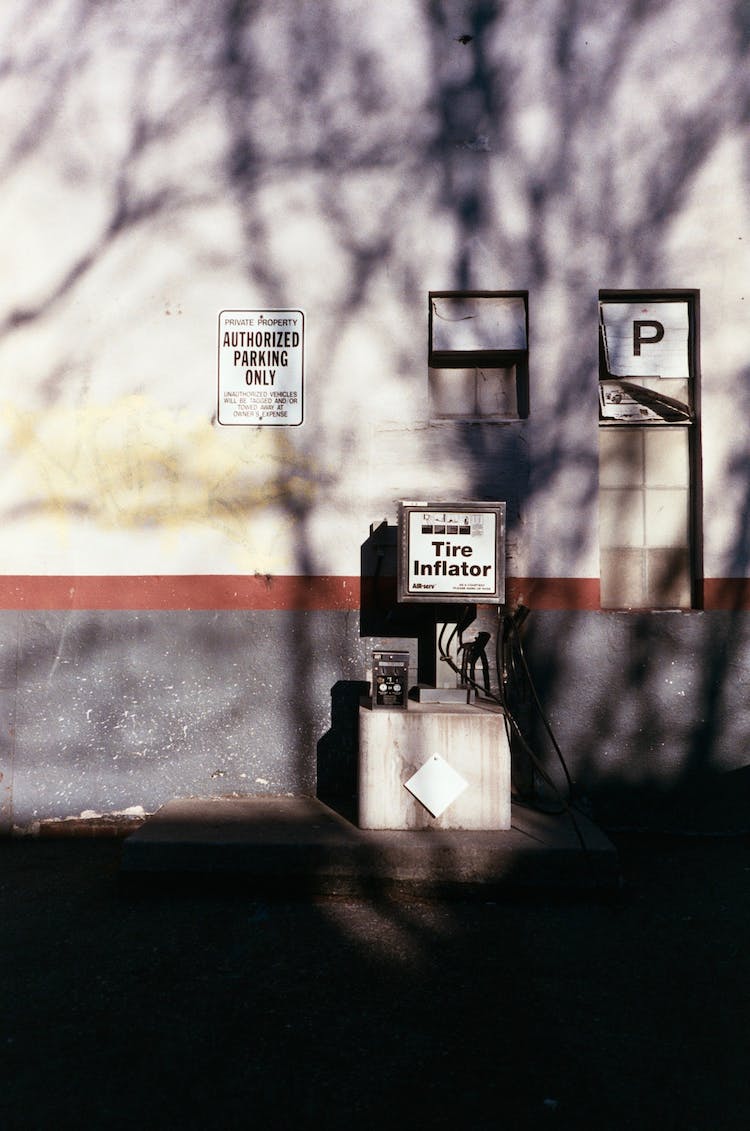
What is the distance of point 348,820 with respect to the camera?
14.9 ft

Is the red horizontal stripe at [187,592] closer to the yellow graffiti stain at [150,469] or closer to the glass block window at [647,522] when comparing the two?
the yellow graffiti stain at [150,469]

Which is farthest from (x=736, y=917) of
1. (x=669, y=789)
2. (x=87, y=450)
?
(x=87, y=450)

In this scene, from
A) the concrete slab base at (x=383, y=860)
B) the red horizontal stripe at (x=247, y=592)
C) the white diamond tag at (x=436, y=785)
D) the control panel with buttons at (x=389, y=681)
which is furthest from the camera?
the red horizontal stripe at (x=247, y=592)

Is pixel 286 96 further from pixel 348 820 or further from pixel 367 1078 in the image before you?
pixel 367 1078

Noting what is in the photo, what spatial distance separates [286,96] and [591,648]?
4143 millimetres

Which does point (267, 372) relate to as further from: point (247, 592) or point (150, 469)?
point (247, 592)

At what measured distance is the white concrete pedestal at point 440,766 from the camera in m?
4.31

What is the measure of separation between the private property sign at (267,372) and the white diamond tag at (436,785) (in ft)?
7.78

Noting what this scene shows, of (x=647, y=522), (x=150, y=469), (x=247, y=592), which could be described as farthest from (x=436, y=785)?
(x=150, y=469)

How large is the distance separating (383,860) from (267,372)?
310 cm

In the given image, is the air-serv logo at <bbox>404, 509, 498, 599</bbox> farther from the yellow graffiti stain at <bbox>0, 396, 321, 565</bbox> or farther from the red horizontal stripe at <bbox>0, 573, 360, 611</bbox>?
the yellow graffiti stain at <bbox>0, 396, 321, 565</bbox>

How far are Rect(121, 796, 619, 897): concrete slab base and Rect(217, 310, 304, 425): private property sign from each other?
2627mm

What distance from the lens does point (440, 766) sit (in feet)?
14.1

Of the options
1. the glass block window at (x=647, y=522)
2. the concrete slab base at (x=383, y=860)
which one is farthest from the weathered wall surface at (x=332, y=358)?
the concrete slab base at (x=383, y=860)
